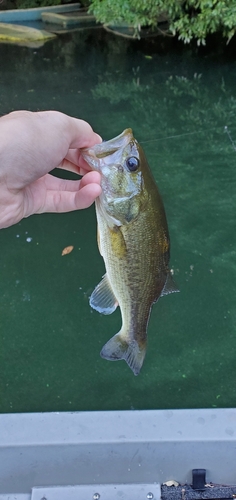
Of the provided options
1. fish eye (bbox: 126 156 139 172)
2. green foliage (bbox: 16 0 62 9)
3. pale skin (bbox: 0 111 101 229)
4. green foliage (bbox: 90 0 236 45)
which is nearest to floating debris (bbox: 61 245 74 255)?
pale skin (bbox: 0 111 101 229)

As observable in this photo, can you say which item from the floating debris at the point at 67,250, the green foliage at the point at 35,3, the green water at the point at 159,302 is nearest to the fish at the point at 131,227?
the green water at the point at 159,302

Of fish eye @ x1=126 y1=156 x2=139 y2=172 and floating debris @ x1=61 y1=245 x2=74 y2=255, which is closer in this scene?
fish eye @ x1=126 y1=156 x2=139 y2=172

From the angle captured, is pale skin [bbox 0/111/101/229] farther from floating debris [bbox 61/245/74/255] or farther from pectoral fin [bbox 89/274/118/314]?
floating debris [bbox 61/245/74/255]

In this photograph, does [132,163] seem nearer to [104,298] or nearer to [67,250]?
[104,298]

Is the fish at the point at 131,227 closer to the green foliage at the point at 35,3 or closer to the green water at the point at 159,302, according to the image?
the green water at the point at 159,302

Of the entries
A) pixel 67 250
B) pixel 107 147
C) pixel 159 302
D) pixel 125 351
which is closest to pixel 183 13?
pixel 67 250

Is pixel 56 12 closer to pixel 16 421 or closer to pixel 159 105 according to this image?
pixel 159 105
